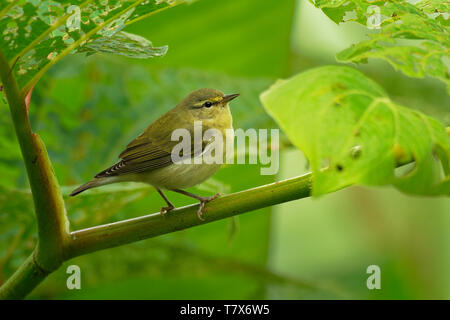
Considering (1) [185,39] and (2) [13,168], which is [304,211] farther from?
(2) [13,168]

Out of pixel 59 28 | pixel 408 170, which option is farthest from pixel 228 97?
pixel 408 170

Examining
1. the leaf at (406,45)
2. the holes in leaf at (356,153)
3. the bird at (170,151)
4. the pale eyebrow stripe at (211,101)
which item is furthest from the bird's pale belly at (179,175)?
the holes in leaf at (356,153)

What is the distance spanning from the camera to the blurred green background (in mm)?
1901

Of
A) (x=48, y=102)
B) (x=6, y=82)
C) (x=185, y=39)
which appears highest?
(x=185, y=39)

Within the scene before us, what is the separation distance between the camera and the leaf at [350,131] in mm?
771

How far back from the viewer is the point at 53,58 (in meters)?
1.15

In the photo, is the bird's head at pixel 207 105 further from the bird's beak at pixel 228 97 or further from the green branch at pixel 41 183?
the green branch at pixel 41 183

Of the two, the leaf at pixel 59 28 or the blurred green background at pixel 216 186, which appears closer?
the leaf at pixel 59 28

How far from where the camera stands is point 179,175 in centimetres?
217

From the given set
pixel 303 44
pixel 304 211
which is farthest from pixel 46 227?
pixel 304 211

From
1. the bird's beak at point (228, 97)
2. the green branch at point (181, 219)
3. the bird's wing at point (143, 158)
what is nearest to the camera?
the green branch at point (181, 219)

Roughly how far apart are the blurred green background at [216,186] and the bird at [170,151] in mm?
55

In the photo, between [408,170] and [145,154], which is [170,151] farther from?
[408,170]

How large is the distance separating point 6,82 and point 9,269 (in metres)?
0.76
